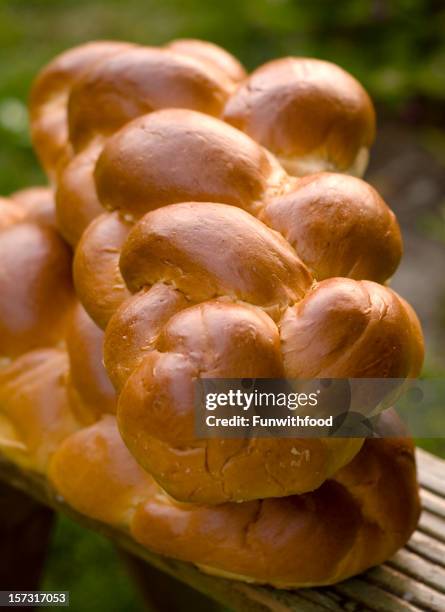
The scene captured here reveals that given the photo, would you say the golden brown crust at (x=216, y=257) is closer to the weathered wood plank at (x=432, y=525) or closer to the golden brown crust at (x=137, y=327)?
the golden brown crust at (x=137, y=327)

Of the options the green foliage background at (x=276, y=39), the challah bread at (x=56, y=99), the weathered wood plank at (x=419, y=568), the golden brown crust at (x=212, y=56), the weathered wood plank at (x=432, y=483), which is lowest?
the green foliage background at (x=276, y=39)

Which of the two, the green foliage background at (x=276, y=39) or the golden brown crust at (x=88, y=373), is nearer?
the golden brown crust at (x=88, y=373)

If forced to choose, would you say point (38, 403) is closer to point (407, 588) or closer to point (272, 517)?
point (272, 517)

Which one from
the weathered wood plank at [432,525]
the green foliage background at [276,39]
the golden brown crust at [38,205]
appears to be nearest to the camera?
the weathered wood plank at [432,525]

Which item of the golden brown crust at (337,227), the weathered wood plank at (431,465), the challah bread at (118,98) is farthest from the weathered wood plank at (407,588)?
the challah bread at (118,98)

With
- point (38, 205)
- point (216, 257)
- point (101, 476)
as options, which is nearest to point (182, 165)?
point (216, 257)

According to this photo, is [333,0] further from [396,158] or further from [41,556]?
[41,556]
